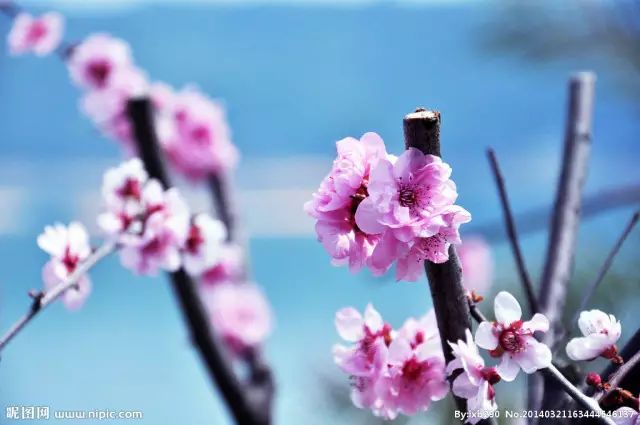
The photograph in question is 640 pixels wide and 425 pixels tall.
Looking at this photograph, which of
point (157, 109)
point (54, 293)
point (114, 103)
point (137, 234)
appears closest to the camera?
point (54, 293)

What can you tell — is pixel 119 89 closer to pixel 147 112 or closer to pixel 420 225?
pixel 147 112

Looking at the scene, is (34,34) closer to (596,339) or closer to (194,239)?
(194,239)

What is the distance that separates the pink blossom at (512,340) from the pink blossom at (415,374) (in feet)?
0.15

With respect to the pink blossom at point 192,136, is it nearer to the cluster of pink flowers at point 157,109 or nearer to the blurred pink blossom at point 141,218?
the cluster of pink flowers at point 157,109

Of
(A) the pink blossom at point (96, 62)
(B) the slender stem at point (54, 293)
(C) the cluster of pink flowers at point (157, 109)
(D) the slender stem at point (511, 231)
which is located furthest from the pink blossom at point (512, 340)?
(A) the pink blossom at point (96, 62)

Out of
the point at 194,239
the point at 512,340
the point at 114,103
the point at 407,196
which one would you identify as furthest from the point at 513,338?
the point at 114,103

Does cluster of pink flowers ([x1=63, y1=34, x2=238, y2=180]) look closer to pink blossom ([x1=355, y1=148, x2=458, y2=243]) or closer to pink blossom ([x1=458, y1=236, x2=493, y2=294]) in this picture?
pink blossom ([x1=458, y1=236, x2=493, y2=294])

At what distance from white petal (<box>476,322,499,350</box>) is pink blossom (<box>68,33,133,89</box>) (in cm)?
87

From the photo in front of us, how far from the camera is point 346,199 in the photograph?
366mm

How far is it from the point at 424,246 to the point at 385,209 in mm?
30

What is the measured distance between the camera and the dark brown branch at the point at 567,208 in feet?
1.84

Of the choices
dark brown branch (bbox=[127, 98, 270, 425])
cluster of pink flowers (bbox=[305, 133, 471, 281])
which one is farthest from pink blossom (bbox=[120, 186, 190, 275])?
cluster of pink flowers (bbox=[305, 133, 471, 281])

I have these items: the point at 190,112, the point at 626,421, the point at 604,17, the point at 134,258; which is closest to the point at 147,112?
the point at 134,258

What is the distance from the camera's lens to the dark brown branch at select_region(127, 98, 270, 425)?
2.65ft
